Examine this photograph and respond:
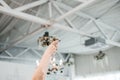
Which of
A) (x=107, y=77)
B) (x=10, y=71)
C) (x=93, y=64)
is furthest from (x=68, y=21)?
(x=93, y=64)

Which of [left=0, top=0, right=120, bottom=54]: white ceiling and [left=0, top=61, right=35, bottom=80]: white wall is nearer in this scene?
[left=0, top=61, right=35, bottom=80]: white wall

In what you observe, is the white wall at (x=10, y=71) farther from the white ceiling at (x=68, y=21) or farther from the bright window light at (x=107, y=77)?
the bright window light at (x=107, y=77)

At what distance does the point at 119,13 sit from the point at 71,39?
109 inches

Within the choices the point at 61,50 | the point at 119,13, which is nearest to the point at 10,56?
the point at 61,50

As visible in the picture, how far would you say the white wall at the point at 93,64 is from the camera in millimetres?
8628

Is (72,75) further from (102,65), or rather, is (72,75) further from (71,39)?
(71,39)

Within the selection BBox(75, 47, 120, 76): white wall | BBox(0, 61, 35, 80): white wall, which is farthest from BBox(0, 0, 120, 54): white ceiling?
BBox(0, 61, 35, 80): white wall

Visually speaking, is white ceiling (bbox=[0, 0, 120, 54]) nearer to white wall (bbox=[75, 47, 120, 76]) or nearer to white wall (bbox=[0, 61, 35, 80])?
white wall (bbox=[75, 47, 120, 76])

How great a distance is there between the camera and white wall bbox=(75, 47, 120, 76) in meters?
8.63

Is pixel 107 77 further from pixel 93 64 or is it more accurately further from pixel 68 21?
pixel 68 21

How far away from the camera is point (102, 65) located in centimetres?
916

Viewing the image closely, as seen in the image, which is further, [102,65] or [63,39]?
[102,65]

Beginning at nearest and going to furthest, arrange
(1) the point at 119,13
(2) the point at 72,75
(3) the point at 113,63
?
(1) the point at 119,13 < (3) the point at 113,63 < (2) the point at 72,75

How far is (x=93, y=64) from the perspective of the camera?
9.61 meters
